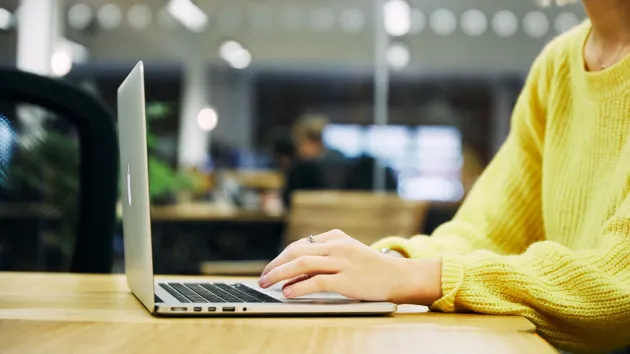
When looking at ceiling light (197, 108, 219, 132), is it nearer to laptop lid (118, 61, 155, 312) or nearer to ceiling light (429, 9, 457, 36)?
ceiling light (429, 9, 457, 36)

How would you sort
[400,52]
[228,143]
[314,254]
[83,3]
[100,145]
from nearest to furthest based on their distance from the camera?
[314,254]
[100,145]
[83,3]
[400,52]
[228,143]

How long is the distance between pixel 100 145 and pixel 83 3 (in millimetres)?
8981

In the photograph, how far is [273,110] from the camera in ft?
51.7

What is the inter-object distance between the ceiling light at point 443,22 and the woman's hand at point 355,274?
33.0 feet

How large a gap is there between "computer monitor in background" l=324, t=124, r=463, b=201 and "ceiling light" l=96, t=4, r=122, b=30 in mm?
3773

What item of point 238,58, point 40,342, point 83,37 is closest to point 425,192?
point 238,58

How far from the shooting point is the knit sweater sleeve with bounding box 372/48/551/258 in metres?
1.39

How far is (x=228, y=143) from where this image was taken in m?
14.4

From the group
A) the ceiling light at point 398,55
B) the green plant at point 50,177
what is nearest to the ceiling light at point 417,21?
the ceiling light at point 398,55

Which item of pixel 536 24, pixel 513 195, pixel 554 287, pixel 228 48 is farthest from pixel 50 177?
pixel 228 48

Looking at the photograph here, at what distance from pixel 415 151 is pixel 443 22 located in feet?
11.2

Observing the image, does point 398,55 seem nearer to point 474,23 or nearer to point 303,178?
point 474,23

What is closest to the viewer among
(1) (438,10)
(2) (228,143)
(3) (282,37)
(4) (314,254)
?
(4) (314,254)

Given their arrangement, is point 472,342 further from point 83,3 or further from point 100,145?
point 83,3
